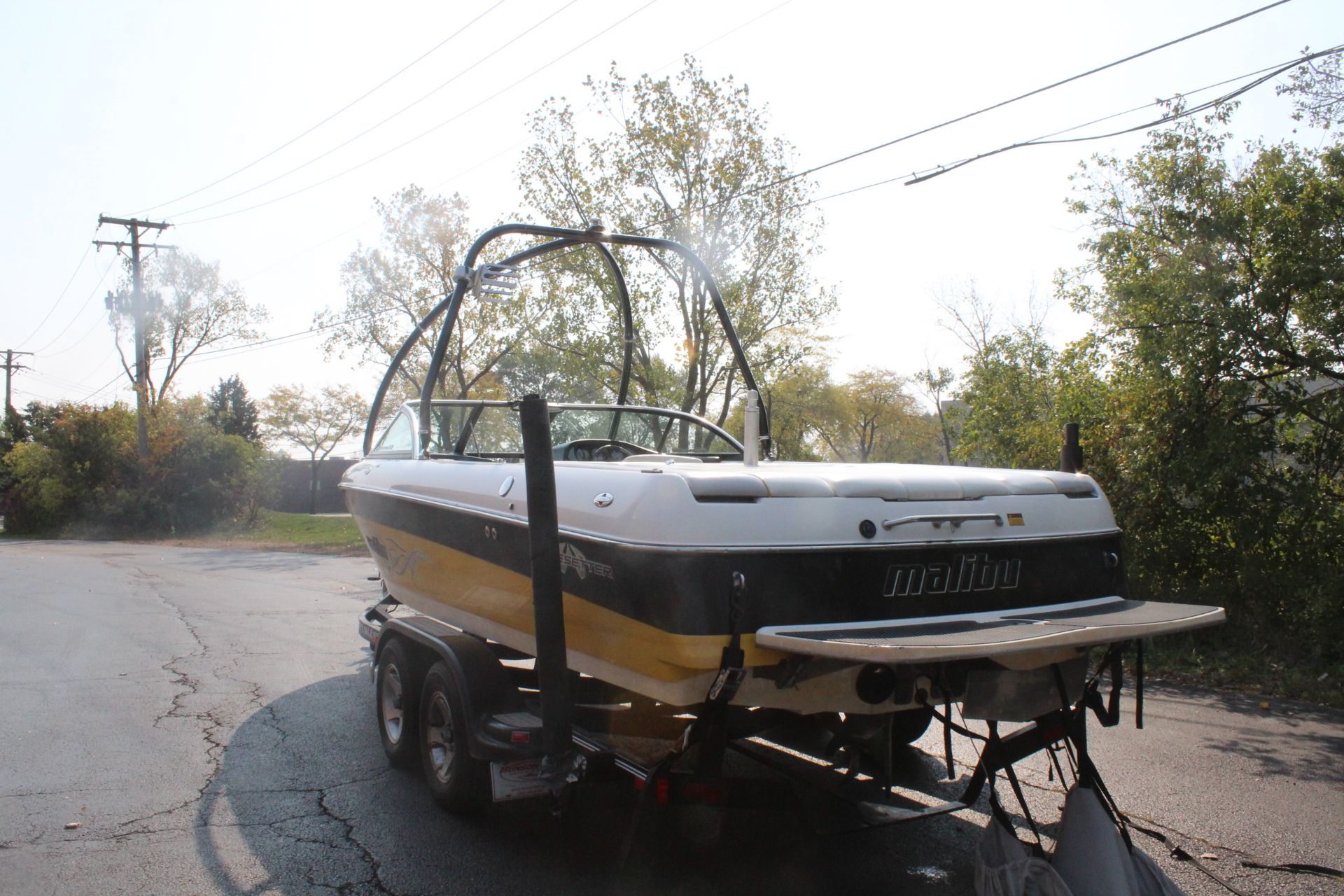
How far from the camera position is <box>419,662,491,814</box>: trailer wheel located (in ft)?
13.5

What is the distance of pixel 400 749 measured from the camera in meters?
4.91

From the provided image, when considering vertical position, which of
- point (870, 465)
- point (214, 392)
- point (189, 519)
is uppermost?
point (214, 392)

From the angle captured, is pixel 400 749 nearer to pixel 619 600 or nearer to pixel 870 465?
pixel 619 600

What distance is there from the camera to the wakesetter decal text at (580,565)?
3.34m

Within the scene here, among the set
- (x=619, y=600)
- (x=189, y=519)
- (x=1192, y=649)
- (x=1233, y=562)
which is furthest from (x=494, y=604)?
(x=189, y=519)

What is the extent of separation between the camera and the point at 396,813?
4.41 meters

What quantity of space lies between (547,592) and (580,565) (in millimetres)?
284

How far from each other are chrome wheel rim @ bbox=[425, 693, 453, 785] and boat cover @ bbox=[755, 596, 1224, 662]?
6.28ft

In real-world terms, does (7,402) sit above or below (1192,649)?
above

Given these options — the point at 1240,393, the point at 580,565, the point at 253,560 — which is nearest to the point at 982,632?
the point at 580,565

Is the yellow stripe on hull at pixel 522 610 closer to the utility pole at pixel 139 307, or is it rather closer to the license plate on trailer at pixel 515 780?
the license plate on trailer at pixel 515 780

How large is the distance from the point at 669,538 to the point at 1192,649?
6.80 meters

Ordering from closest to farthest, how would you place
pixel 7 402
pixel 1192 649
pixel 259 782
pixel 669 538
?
pixel 669 538, pixel 259 782, pixel 1192 649, pixel 7 402

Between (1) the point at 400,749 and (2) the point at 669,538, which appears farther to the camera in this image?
(1) the point at 400,749
